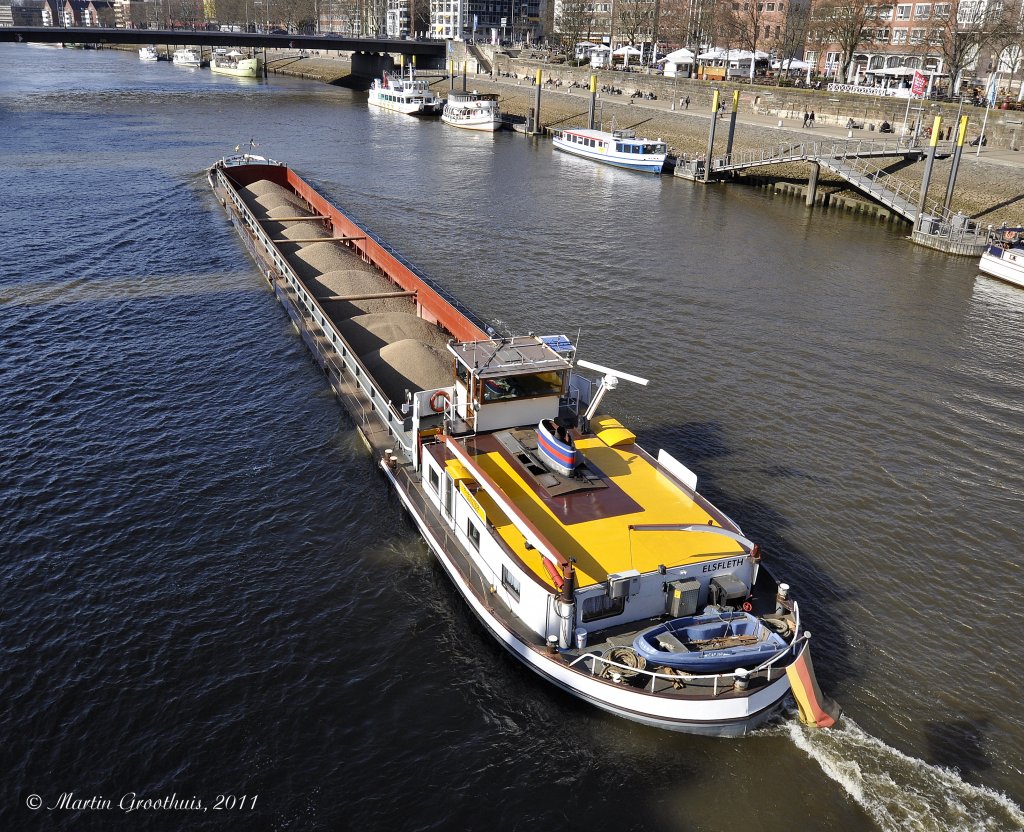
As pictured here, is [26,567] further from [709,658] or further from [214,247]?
[214,247]

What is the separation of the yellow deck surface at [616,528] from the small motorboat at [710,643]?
1363 millimetres

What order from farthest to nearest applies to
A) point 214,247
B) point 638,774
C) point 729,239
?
1. point 729,239
2. point 214,247
3. point 638,774

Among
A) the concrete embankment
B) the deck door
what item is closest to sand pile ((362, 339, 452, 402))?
the deck door

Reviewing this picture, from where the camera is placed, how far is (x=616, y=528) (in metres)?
19.7

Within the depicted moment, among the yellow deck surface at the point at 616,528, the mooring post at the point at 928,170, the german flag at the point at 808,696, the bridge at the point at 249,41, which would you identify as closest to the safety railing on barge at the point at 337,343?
the yellow deck surface at the point at 616,528

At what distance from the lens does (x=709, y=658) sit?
1723 cm

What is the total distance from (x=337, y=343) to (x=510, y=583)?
16.4 m

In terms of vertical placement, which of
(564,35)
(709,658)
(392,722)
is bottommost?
(392,722)

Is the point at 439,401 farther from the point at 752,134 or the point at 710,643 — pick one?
the point at 752,134

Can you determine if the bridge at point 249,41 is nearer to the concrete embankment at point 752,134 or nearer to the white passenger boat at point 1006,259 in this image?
the concrete embankment at point 752,134

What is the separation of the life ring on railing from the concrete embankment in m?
51.0

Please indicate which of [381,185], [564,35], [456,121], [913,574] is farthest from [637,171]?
[564,35]

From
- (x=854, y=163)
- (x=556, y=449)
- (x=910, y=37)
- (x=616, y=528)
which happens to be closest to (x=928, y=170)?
(x=854, y=163)

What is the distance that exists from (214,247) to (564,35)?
131305mm
